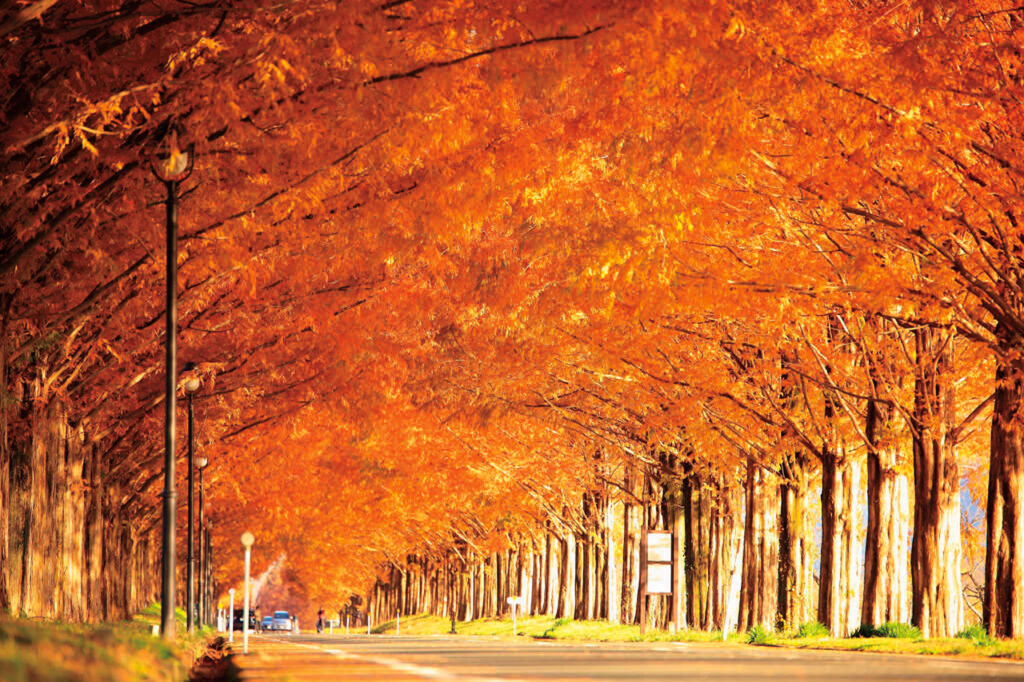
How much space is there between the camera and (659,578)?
27.2 metres

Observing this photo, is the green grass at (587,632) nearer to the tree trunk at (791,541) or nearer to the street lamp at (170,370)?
the tree trunk at (791,541)

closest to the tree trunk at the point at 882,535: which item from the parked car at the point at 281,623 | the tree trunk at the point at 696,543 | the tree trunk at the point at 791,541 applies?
the tree trunk at the point at 791,541

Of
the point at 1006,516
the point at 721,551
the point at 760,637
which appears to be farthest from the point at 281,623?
the point at 1006,516

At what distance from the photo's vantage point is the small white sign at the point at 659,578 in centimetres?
2711

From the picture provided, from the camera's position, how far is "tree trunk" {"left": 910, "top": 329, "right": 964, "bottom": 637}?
67.4 feet

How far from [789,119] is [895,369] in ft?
28.0

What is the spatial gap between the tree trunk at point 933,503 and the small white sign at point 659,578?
6977 mm

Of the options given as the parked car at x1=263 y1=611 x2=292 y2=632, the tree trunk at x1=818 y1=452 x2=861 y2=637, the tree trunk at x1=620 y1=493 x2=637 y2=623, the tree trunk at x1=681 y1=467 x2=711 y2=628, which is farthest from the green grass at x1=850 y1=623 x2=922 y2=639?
the parked car at x1=263 y1=611 x2=292 y2=632

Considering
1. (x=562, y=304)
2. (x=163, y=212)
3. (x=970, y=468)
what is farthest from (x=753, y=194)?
(x=970, y=468)

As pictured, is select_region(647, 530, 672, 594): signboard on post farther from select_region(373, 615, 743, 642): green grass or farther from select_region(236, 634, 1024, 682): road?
select_region(236, 634, 1024, 682): road

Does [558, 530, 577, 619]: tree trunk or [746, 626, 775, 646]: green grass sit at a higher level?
[746, 626, 775, 646]: green grass

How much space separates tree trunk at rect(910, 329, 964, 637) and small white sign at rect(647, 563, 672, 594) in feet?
22.9

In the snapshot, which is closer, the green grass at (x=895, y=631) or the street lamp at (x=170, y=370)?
the street lamp at (x=170, y=370)

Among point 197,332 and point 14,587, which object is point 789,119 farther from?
point 197,332
